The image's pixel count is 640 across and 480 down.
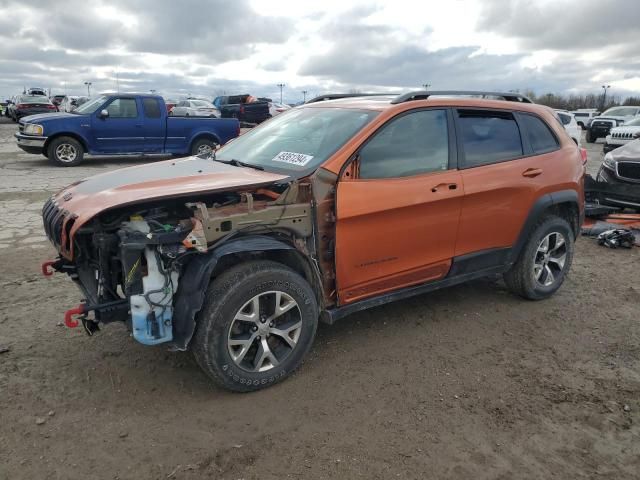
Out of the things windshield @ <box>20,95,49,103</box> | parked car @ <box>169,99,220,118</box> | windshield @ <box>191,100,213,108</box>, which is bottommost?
parked car @ <box>169,99,220,118</box>

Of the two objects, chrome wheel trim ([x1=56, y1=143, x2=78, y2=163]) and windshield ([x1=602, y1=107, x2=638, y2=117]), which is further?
windshield ([x1=602, y1=107, x2=638, y2=117])

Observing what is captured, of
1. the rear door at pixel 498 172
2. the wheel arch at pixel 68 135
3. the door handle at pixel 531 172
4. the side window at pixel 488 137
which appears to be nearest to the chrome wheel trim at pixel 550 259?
the rear door at pixel 498 172

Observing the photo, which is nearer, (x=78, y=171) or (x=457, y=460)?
(x=457, y=460)

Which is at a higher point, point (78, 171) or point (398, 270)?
point (78, 171)

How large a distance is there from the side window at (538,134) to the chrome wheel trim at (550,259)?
787 millimetres

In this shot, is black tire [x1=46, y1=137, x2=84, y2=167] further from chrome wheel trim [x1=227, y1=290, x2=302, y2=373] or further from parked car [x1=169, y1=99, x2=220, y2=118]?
chrome wheel trim [x1=227, y1=290, x2=302, y2=373]

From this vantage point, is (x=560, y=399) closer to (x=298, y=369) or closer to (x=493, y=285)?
(x=298, y=369)

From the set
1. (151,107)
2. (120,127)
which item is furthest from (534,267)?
(151,107)

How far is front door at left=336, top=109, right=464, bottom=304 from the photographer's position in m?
3.36

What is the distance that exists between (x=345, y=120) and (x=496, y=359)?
206 centimetres

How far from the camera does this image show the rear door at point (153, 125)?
1320 centimetres

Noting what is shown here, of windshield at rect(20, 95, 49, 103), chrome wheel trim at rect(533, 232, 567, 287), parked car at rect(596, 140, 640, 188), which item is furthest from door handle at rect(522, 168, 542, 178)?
windshield at rect(20, 95, 49, 103)

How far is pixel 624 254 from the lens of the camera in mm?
6234

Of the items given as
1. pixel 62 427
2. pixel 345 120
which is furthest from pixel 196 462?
pixel 345 120
